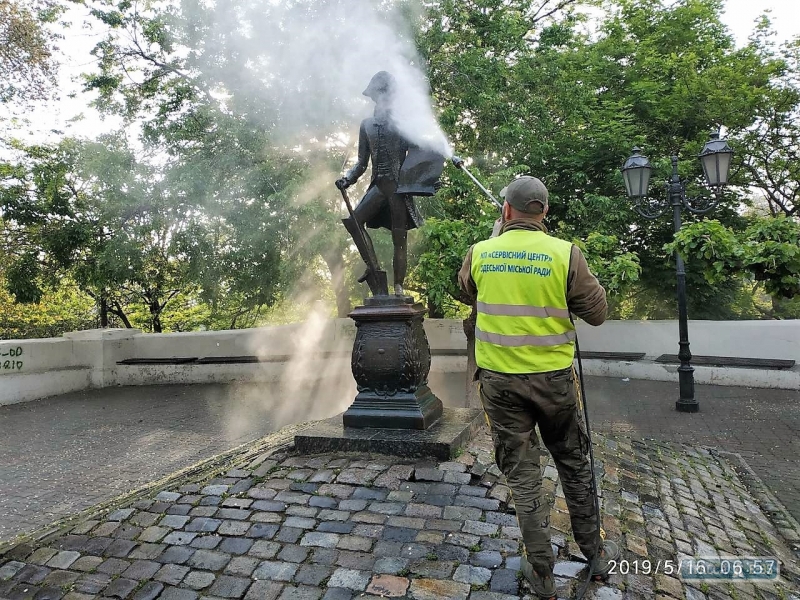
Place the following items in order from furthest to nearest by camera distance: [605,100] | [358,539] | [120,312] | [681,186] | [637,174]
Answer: [120,312]
[605,100]
[681,186]
[637,174]
[358,539]

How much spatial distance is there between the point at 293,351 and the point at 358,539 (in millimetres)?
10484

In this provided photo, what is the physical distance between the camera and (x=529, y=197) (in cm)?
276

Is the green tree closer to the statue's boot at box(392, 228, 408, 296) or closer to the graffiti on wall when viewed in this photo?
the statue's boot at box(392, 228, 408, 296)

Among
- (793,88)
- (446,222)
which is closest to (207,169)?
(446,222)

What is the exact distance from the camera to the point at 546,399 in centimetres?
264

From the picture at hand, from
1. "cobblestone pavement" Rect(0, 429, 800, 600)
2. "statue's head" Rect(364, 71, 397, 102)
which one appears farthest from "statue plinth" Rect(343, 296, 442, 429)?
"statue's head" Rect(364, 71, 397, 102)

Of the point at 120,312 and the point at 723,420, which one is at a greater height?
the point at 120,312

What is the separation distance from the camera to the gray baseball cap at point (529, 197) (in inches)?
109

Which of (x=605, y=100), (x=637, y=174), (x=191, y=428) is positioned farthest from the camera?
(x=605, y=100)

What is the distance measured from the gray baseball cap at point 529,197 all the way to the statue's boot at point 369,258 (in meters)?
2.56

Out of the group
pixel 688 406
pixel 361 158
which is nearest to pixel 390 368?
pixel 361 158

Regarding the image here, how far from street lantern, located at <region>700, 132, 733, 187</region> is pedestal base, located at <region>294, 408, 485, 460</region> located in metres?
6.10

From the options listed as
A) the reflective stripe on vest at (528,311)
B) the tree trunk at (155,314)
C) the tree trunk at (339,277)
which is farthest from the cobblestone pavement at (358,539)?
the tree trunk at (155,314)

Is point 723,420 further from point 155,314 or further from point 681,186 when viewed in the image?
point 155,314
